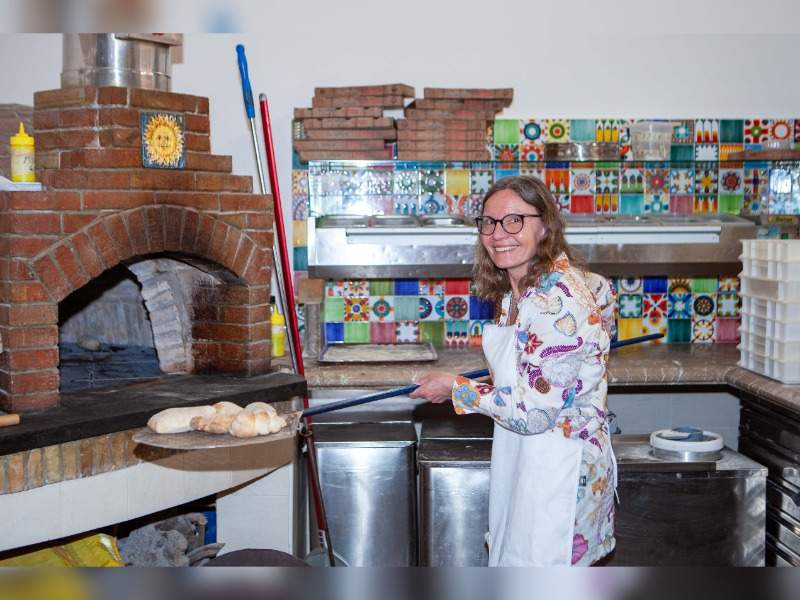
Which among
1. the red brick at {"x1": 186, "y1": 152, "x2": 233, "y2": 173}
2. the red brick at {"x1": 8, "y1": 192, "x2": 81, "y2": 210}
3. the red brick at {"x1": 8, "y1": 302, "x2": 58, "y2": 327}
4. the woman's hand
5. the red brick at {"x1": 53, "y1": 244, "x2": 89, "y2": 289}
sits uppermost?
the red brick at {"x1": 186, "y1": 152, "x2": 233, "y2": 173}

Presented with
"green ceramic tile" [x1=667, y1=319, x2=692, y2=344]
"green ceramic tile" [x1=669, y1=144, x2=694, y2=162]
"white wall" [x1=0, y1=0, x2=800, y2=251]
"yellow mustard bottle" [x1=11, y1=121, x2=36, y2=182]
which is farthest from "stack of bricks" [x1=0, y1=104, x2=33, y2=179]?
"green ceramic tile" [x1=667, y1=319, x2=692, y2=344]

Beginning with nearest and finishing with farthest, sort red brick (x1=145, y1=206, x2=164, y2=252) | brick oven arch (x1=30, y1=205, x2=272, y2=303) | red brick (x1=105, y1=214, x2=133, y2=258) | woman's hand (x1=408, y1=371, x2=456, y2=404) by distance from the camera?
woman's hand (x1=408, y1=371, x2=456, y2=404)
brick oven arch (x1=30, y1=205, x2=272, y2=303)
red brick (x1=105, y1=214, x2=133, y2=258)
red brick (x1=145, y1=206, x2=164, y2=252)

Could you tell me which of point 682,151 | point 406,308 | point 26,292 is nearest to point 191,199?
point 26,292

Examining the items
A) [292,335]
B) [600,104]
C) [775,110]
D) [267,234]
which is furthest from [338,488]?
[775,110]

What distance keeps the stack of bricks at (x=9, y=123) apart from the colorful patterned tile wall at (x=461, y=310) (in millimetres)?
1723

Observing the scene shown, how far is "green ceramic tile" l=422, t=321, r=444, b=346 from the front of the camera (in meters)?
5.20

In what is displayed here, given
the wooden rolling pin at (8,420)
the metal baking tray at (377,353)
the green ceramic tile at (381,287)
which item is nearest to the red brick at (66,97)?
the wooden rolling pin at (8,420)

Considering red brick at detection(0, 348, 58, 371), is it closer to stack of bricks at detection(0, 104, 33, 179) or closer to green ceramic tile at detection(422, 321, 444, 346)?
stack of bricks at detection(0, 104, 33, 179)

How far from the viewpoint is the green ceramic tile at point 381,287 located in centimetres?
513

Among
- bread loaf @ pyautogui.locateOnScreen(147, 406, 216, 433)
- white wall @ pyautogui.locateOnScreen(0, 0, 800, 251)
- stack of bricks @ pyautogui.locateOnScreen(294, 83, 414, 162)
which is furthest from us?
white wall @ pyautogui.locateOnScreen(0, 0, 800, 251)

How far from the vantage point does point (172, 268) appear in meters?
4.07

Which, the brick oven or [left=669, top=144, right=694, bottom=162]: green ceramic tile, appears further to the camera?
[left=669, top=144, right=694, bottom=162]: green ceramic tile

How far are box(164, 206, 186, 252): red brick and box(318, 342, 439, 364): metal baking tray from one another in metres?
1.07

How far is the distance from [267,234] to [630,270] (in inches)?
72.7
